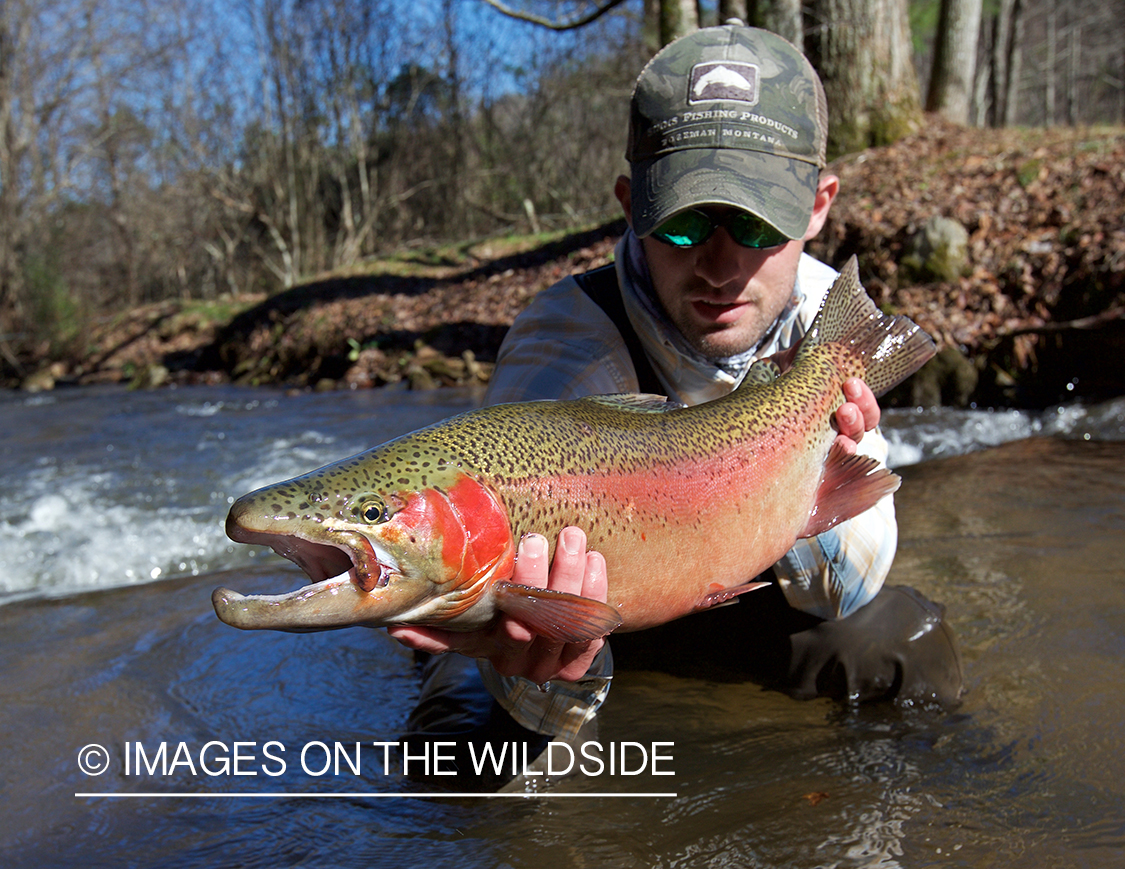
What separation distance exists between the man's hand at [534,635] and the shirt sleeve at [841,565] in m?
0.98

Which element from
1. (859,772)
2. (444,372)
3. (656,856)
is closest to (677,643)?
(859,772)

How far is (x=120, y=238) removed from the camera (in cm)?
2433

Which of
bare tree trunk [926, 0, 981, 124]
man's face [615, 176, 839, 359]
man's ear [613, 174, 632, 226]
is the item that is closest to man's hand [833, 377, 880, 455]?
man's face [615, 176, 839, 359]

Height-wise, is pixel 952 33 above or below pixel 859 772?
above

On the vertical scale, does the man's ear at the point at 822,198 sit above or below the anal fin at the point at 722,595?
above

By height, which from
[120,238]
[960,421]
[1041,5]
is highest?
[1041,5]

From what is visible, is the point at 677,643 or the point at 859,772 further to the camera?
the point at 677,643

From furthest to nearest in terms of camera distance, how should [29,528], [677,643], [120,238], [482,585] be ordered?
[120,238], [29,528], [677,643], [482,585]

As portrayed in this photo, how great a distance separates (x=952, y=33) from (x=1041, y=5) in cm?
2851

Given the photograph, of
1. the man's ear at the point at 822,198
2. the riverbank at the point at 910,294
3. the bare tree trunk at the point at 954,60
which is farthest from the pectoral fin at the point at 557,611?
the bare tree trunk at the point at 954,60

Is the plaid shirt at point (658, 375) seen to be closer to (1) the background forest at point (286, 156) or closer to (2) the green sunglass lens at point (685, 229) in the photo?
(2) the green sunglass lens at point (685, 229)

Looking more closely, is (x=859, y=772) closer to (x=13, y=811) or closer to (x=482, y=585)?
(x=482, y=585)

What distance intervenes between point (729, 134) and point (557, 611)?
1544 mm

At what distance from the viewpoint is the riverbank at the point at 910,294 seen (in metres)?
7.92
